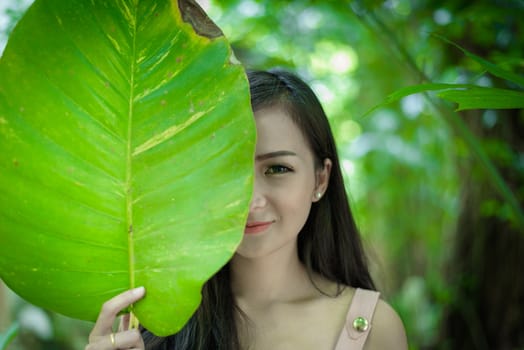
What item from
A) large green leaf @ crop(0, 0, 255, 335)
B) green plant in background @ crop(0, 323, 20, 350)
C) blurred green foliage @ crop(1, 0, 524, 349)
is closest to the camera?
large green leaf @ crop(0, 0, 255, 335)

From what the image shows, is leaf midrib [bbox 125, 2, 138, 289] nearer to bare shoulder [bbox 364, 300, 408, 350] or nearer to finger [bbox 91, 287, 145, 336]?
finger [bbox 91, 287, 145, 336]

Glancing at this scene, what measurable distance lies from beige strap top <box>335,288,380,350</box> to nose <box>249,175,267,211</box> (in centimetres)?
34

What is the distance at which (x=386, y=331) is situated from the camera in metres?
1.17

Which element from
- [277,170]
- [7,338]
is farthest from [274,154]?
[7,338]

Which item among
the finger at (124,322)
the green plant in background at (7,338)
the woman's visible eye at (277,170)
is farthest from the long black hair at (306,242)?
the finger at (124,322)

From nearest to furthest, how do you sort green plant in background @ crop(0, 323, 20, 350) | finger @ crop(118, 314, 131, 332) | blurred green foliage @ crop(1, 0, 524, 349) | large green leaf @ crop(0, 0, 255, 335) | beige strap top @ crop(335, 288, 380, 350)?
large green leaf @ crop(0, 0, 255, 335), finger @ crop(118, 314, 131, 332), green plant in background @ crop(0, 323, 20, 350), beige strap top @ crop(335, 288, 380, 350), blurred green foliage @ crop(1, 0, 524, 349)

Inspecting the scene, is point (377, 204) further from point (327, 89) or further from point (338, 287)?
point (338, 287)

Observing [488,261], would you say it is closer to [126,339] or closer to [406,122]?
[406,122]

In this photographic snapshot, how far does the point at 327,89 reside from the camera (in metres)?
3.31

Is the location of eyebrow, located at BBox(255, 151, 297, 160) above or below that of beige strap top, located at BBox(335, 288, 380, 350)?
above

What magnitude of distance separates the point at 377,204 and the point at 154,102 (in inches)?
120

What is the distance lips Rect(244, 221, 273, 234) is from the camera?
988 mm

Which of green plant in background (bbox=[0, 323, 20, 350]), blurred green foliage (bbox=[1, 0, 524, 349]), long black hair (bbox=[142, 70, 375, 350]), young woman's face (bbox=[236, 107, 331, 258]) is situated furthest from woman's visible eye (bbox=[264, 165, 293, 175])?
blurred green foliage (bbox=[1, 0, 524, 349])

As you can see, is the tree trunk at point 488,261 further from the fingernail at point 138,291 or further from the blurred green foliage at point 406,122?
the fingernail at point 138,291
